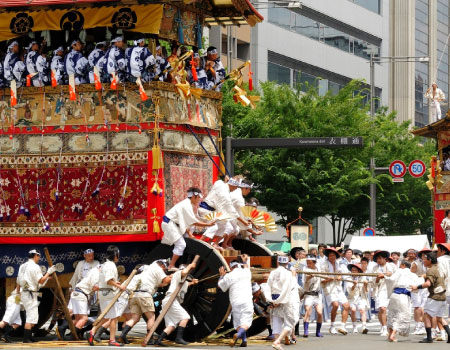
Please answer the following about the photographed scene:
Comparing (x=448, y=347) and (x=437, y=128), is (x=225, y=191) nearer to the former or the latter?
(x=448, y=347)

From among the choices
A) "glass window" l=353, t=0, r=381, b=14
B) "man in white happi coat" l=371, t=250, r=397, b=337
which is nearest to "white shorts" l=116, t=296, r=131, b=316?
"man in white happi coat" l=371, t=250, r=397, b=337

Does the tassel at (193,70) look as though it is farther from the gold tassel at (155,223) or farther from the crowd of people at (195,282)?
the gold tassel at (155,223)

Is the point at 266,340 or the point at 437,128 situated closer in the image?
the point at 266,340

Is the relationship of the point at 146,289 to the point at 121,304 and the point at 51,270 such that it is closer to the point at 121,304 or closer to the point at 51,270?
the point at 121,304

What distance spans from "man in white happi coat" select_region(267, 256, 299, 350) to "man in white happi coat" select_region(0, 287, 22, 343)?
14.2 ft

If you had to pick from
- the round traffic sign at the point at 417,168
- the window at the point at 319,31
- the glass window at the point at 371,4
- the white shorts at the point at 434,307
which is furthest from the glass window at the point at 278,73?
the white shorts at the point at 434,307

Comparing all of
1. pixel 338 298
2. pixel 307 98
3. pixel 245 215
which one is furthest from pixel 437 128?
pixel 245 215

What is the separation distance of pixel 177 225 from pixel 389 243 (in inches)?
834

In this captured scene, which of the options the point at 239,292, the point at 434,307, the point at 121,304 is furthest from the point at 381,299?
the point at 121,304

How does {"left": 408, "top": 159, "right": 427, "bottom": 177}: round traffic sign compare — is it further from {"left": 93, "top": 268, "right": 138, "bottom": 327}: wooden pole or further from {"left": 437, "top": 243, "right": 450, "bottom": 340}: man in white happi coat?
{"left": 93, "top": 268, "right": 138, "bottom": 327}: wooden pole

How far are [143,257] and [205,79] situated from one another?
363 cm

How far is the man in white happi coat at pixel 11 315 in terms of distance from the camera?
1995 cm

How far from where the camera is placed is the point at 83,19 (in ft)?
67.5

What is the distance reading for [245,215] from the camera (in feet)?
70.7
